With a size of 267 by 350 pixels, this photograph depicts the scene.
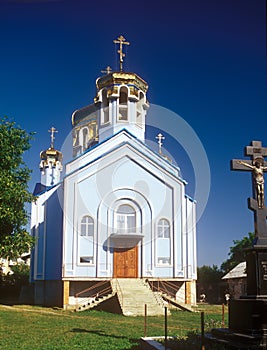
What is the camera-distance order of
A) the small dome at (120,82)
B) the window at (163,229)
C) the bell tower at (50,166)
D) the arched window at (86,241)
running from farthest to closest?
1. the bell tower at (50,166)
2. the small dome at (120,82)
3. the window at (163,229)
4. the arched window at (86,241)

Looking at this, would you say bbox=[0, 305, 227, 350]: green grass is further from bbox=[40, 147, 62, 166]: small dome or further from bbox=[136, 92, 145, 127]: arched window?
bbox=[40, 147, 62, 166]: small dome

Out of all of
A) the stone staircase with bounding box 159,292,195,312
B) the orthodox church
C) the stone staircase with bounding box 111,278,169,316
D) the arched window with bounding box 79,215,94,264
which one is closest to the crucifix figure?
the stone staircase with bounding box 111,278,169,316

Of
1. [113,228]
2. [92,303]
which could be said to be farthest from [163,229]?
[92,303]

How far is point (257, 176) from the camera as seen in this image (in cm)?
1041

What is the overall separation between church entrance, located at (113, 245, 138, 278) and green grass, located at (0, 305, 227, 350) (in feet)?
10.6

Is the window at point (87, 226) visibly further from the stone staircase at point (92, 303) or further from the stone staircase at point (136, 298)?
the stone staircase at point (92, 303)

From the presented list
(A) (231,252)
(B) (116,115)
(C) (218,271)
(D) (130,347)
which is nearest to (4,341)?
(D) (130,347)

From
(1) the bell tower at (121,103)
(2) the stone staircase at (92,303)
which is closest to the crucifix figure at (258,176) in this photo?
(2) the stone staircase at (92,303)

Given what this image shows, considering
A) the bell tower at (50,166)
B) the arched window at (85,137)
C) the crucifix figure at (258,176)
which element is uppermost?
the arched window at (85,137)

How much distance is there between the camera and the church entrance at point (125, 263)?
2336 cm

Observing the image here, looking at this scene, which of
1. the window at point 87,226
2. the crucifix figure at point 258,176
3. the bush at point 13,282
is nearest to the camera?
the crucifix figure at point 258,176

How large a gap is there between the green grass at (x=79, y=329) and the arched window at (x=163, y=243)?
3630 mm

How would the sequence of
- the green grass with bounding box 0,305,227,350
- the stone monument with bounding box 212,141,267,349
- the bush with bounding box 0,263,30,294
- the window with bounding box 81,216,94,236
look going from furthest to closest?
the bush with bounding box 0,263,30,294, the window with bounding box 81,216,94,236, the green grass with bounding box 0,305,227,350, the stone monument with bounding box 212,141,267,349

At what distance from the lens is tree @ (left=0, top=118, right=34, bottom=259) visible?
67.1ft
